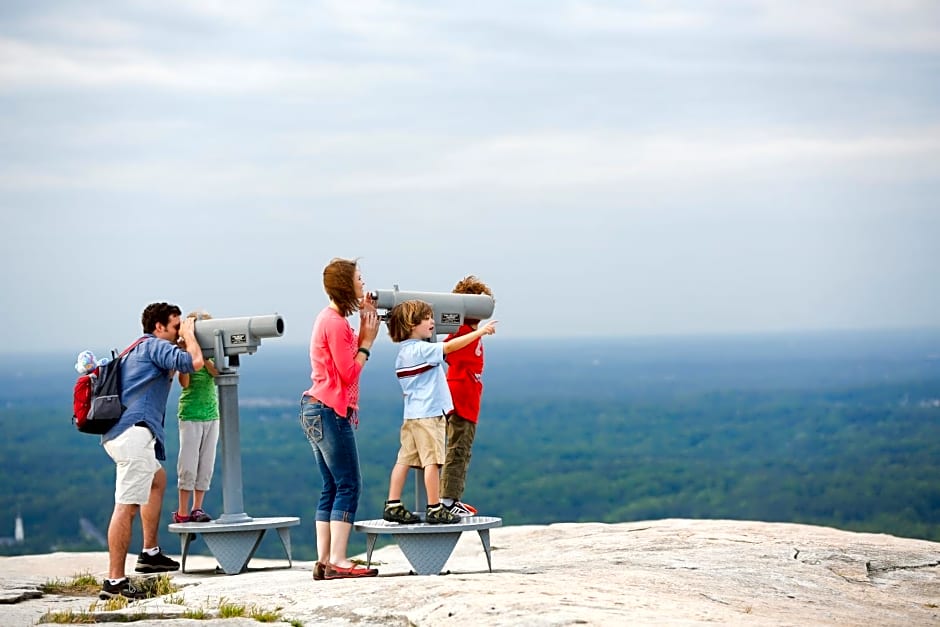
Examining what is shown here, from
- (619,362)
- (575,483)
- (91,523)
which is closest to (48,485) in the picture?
(91,523)

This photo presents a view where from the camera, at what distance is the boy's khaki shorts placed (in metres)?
8.95

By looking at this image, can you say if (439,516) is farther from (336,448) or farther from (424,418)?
(336,448)

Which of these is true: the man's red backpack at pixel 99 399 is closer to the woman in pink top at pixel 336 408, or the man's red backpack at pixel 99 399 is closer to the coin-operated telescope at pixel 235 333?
the coin-operated telescope at pixel 235 333

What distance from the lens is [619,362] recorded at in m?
192

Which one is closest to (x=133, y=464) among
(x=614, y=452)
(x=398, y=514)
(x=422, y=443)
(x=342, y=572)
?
(x=342, y=572)

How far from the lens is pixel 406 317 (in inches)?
362

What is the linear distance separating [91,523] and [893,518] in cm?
3863

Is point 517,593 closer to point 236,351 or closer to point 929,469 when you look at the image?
point 236,351

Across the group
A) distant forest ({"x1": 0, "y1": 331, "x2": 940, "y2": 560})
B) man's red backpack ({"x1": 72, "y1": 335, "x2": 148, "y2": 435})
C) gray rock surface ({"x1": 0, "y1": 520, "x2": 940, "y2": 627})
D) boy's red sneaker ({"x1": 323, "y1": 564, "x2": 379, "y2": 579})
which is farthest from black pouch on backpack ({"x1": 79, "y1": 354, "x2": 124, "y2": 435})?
distant forest ({"x1": 0, "y1": 331, "x2": 940, "y2": 560})

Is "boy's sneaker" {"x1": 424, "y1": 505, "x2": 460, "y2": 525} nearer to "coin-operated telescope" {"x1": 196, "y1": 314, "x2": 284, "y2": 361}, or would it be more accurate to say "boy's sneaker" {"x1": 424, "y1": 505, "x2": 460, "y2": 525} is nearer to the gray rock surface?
the gray rock surface

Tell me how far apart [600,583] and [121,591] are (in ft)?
10.2

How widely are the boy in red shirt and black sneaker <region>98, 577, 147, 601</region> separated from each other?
236 cm

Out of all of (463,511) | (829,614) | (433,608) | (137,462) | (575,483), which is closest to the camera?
(433,608)

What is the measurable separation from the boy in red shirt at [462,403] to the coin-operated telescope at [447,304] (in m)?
0.17
